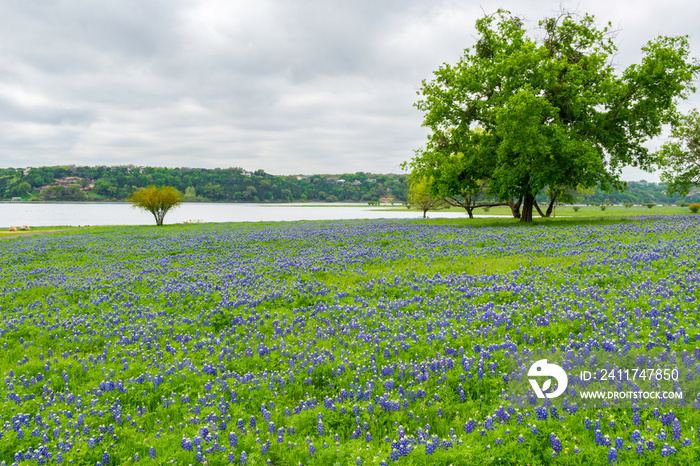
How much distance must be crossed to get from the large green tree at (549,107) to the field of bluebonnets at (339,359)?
13.2m

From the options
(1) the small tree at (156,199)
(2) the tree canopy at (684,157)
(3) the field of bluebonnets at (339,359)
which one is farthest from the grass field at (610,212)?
(1) the small tree at (156,199)

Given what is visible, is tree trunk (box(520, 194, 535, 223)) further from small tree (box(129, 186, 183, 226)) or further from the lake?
small tree (box(129, 186, 183, 226))

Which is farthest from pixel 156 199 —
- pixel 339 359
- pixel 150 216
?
pixel 150 216

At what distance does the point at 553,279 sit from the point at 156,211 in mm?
51409

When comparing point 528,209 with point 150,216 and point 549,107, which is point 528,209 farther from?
point 150,216

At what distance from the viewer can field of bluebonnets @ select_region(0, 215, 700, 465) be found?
402 cm

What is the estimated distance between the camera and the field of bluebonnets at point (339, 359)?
4.02m

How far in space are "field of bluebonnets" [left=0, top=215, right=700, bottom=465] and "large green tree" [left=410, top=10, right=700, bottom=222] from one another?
13.2 m

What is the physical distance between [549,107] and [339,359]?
23233 mm

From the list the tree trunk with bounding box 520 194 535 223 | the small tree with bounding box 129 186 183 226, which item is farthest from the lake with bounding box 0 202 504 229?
the tree trunk with bounding box 520 194 535 223

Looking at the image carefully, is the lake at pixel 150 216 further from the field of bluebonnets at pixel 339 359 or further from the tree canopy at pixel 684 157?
the field of bluebonnets at pixel 339 359

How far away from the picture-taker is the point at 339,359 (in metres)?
5.96

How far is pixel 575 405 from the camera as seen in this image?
4.21 metres

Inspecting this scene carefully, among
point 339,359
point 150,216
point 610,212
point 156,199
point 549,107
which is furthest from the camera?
point 150,216
